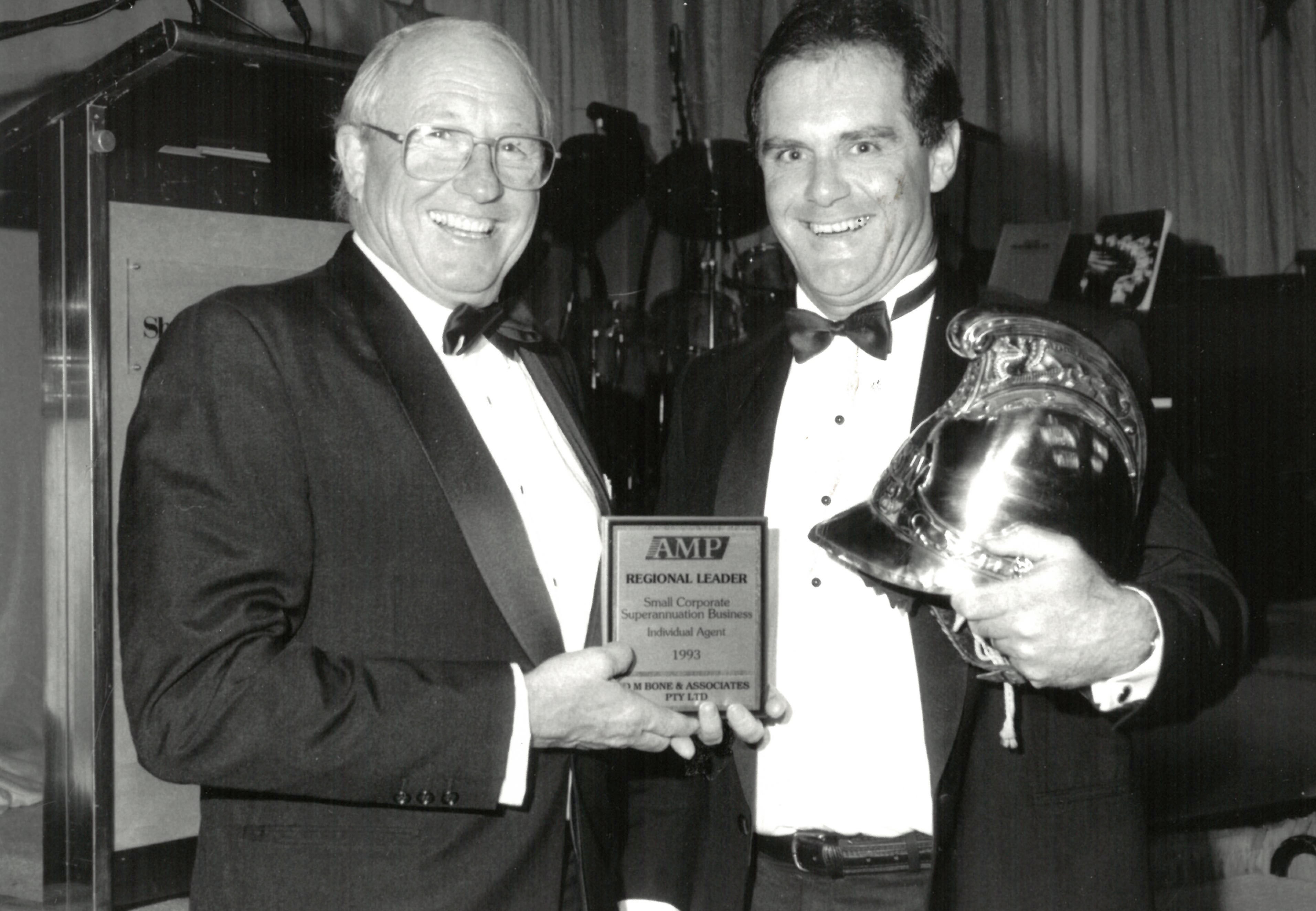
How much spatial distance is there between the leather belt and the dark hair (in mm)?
1062

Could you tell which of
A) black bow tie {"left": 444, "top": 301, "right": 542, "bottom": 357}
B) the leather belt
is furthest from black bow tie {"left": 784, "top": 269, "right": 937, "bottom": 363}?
the leather belt

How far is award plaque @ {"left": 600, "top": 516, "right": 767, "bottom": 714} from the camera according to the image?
1.72 metres

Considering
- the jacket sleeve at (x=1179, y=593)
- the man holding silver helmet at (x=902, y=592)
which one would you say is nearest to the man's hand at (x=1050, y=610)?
the man holding silver helmet at (x=902, y=592)

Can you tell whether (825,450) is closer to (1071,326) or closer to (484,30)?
(1071,326)

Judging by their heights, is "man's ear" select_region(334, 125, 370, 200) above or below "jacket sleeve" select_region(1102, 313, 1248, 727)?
above

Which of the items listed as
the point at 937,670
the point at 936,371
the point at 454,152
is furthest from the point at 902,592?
the point at 454,152

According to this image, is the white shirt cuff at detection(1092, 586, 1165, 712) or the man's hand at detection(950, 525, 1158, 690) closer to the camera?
the man's hand at detection(950, 525, 1158, 690)

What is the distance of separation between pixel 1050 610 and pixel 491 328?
0.96 metres

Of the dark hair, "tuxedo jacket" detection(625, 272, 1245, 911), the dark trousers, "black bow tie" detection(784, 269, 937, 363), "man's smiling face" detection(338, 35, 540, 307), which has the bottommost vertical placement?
the dark trousers

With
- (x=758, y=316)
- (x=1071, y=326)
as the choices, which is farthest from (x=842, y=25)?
(x=758, y=316)

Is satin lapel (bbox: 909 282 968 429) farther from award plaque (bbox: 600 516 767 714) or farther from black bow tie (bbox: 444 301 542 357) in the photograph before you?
black bow tie (bbox: 444 301 542 357)

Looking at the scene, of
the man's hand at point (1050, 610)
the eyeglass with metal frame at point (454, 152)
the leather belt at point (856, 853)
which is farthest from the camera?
the eyeglass with metal frame at point (454, 152)

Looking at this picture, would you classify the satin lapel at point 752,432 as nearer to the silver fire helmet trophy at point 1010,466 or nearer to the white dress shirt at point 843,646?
the white dress shirt at point 843,646

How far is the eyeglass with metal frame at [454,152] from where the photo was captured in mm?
1902
